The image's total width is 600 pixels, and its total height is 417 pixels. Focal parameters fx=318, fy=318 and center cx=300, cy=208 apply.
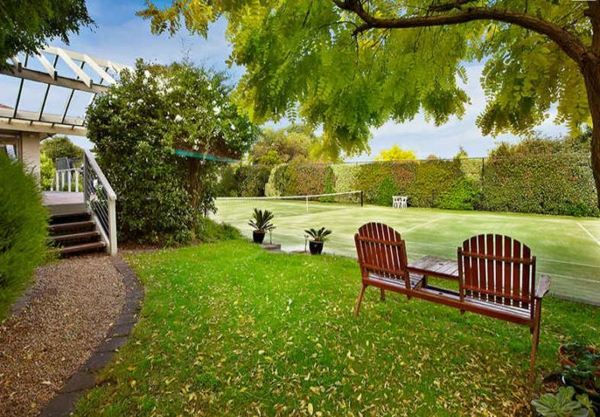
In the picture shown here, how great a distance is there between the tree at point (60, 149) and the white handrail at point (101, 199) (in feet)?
60.2

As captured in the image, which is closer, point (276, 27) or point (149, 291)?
point (276, 27)

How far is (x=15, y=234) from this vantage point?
2.29m

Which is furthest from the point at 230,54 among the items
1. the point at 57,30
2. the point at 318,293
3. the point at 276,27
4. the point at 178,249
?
the point at 178,249

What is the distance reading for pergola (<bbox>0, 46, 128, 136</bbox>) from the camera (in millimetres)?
10664

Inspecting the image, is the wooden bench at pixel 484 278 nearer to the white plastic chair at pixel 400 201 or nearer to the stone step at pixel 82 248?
the stone step at pixel 82 248

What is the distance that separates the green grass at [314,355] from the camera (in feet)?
7.36

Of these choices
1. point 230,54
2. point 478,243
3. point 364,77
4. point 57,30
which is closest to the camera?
point 230,54

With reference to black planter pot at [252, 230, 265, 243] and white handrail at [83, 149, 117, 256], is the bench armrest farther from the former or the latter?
white handrail at [83, 149, 117, 256]

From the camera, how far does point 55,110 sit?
12.7 m

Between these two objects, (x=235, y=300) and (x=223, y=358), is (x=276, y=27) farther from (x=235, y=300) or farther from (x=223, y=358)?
(x=235, y=300)

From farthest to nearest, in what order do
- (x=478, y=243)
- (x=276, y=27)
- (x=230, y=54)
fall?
(x=478, y=243), (x=230, y=54), (x=276, y=27)

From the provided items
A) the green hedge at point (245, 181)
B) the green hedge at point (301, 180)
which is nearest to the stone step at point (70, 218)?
the green hedge at point (301, 180)

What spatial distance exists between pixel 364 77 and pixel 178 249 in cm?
568

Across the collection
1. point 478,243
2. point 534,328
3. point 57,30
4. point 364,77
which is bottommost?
point 534,328
